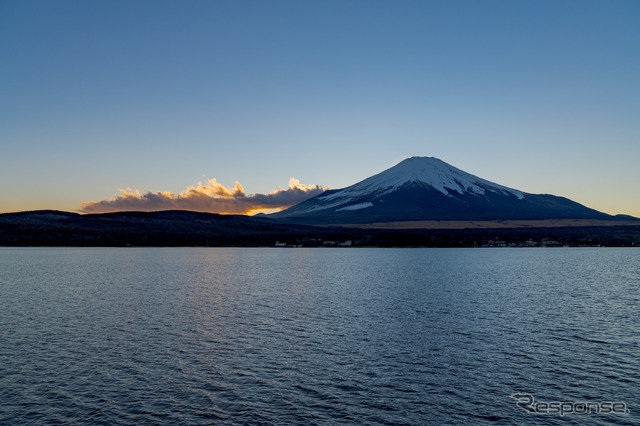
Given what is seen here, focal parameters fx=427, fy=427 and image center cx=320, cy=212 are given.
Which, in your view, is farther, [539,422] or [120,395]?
[120,395]

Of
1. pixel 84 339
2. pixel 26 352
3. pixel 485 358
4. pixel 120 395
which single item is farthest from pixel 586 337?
pixel 26 352

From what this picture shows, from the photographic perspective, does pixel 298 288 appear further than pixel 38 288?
Yes

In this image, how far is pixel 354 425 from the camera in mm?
21516

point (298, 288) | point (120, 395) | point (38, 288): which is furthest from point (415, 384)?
point (38, 288)

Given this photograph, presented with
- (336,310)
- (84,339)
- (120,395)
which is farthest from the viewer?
(336,310)

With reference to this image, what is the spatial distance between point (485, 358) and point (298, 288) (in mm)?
48137

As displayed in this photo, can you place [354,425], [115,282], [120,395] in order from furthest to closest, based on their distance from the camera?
[115,282], [120,395], [354,425]

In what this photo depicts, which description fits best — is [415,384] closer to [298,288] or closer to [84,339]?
[84,339]

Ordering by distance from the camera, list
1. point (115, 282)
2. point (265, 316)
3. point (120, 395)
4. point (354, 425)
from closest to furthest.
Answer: point (354, 425)
point (120, 395)
point (265, 316)
point (115, 282)

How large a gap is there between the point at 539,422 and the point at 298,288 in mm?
58007

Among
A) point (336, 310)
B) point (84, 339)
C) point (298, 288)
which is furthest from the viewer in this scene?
point (298, 288)

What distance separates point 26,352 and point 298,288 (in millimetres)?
48785

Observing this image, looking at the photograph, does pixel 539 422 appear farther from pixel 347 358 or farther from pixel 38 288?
pixel 38 288

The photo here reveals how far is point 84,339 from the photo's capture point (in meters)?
37.8
